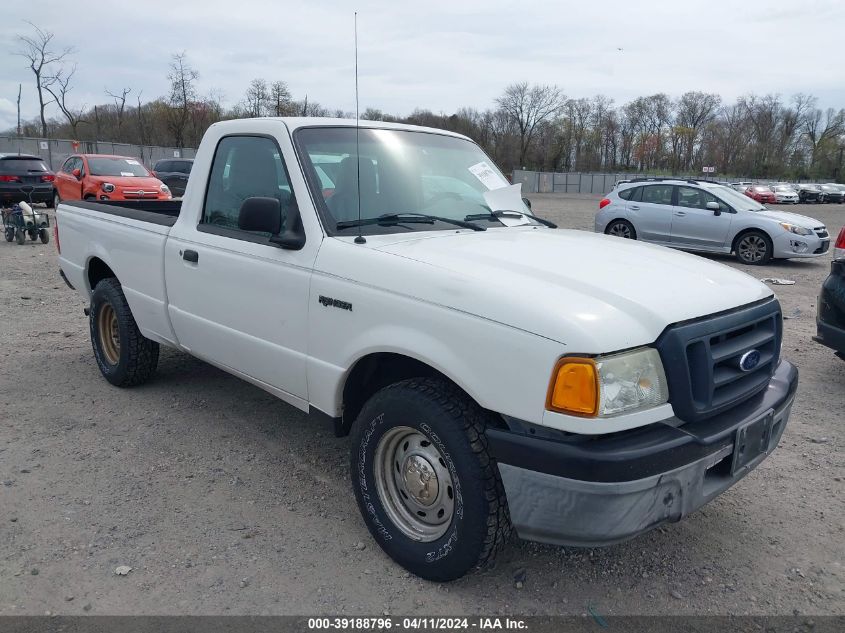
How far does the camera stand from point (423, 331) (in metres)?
2.65

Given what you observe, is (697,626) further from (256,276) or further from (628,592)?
(256,276)

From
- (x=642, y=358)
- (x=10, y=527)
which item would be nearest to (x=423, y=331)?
(x=642, y=358)

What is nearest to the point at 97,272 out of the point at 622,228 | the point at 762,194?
the point at 622,228

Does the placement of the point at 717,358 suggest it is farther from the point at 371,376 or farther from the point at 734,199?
the point at 734,199

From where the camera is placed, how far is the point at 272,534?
3.24 meters

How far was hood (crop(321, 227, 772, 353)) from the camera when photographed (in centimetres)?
234

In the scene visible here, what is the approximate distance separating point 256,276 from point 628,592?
90.3 inches

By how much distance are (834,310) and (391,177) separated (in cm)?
360

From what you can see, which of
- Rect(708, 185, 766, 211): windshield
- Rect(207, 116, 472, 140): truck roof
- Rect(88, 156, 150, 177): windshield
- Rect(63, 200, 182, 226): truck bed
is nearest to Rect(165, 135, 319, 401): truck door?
Rect(207, 116, 472, 140): truck roof

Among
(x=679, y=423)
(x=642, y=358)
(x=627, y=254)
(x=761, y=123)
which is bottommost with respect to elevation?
(x=679, y=423)

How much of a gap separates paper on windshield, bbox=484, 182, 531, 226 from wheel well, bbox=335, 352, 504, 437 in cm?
116

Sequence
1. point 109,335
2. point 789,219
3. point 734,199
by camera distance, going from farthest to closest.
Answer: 1. point 734,199
2. point 789,219
3. point 109,335

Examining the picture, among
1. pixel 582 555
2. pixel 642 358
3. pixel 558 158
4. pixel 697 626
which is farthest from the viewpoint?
pixel 558 158

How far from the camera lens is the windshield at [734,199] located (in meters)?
13.3
